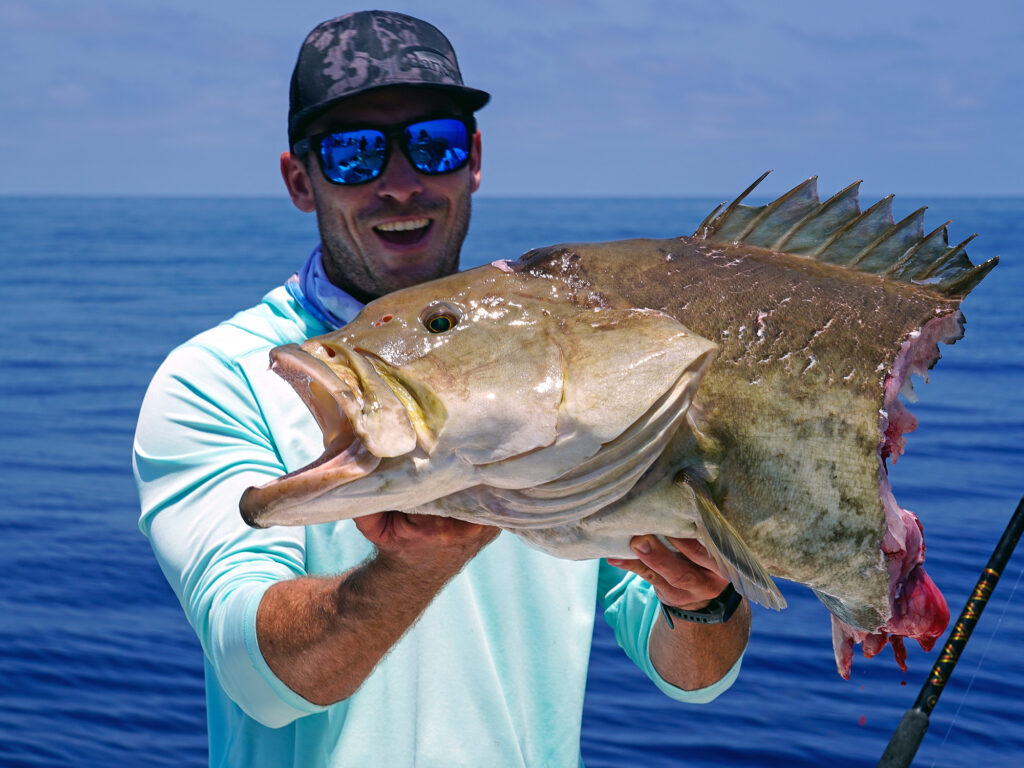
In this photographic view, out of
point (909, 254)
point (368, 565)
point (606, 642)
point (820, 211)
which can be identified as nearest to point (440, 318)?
point (368, 565)

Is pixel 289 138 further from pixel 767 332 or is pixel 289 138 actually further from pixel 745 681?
pixel 745 681

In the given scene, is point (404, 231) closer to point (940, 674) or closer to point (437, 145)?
point (437, 145)

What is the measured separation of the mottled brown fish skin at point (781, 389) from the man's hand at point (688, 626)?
0.68ft

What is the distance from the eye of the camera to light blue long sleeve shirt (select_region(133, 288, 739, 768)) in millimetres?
2448

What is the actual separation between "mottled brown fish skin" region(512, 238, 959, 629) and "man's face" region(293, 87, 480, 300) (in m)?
0.96

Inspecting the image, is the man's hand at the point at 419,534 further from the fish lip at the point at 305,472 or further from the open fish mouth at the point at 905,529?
the open fish mouth at the point at 905,529

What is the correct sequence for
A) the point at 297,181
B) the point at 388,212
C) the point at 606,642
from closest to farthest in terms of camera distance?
1. the point at 388,212
2. the point at 297,181
3. the point at 606,642

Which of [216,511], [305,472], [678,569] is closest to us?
[305,472]

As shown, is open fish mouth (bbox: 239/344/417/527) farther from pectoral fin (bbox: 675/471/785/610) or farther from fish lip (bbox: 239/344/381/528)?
pectoral fin (bbox: 675/471/785/610)

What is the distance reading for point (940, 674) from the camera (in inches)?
126

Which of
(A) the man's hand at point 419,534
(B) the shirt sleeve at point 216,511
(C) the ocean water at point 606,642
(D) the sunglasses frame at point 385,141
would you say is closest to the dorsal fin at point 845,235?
(A) the man's hand at point 419,534

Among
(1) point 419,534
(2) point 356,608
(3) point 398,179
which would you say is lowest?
(2) point 356,608

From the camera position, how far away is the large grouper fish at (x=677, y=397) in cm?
169

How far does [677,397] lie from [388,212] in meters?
1.34
